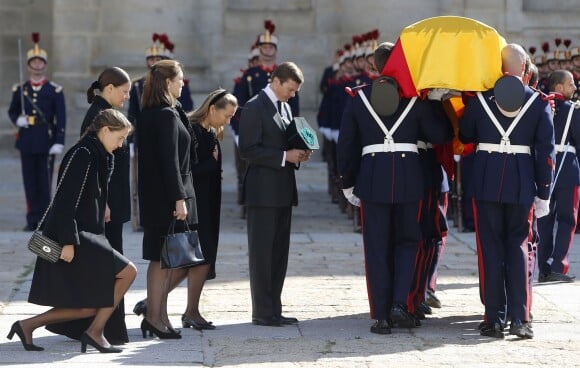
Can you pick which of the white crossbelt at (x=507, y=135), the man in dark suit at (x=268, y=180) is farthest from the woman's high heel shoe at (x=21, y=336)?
the white crossbelt at (x=507, y=135)

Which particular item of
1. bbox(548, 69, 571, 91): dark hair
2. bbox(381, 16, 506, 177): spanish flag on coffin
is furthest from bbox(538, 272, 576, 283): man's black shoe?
bbox(381, 16, 506, 177): spanish flag on coffin

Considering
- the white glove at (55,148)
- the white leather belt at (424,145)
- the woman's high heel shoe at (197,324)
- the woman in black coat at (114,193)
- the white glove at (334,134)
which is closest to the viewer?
the woman in black coat at (114,193)

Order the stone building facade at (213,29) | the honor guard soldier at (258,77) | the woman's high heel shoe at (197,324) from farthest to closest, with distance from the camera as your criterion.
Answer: the stone building facade at (213,29) < the honor guard soldier at (258,77) < the woman's high heel shoe at (197,324)

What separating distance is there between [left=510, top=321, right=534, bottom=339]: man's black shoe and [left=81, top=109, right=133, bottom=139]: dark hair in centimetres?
257

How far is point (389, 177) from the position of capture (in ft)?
29.9

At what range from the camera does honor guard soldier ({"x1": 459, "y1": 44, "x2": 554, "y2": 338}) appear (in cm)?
893

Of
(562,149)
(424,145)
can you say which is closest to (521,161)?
(424,145)

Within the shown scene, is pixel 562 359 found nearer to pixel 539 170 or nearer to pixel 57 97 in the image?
pixel 539 170

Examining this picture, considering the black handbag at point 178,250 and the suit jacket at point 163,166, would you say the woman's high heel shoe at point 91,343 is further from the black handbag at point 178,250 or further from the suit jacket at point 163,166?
the suit jacket at point 163,166

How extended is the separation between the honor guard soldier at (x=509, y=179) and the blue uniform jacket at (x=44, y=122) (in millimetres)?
6907

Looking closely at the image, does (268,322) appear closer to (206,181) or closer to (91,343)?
(206,181)

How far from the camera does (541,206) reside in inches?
356

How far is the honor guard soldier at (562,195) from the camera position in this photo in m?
11.6

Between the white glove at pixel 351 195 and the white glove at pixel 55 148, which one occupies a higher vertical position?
the white glove at pixel 351 195
